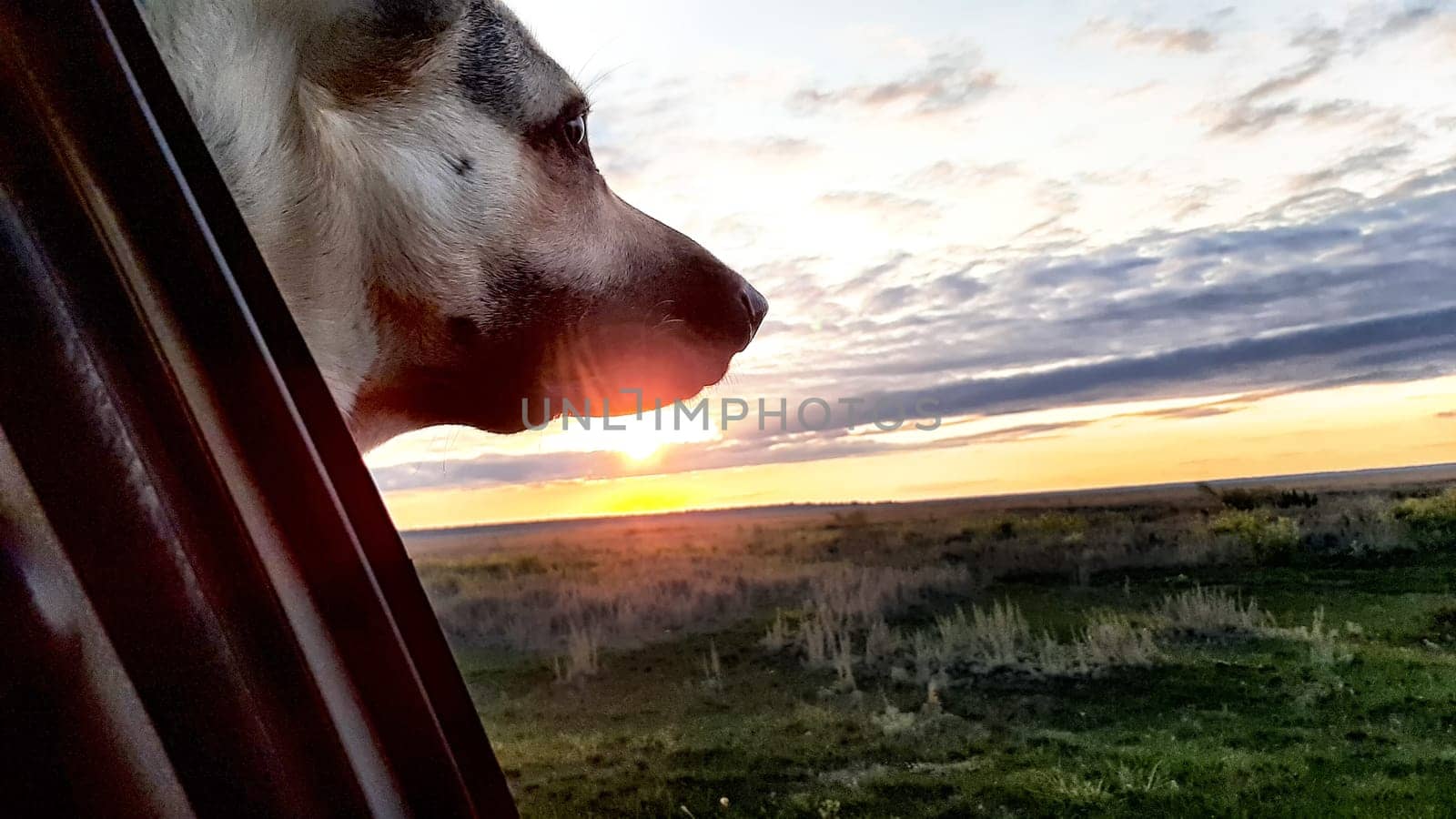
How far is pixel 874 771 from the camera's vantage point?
6.82ft

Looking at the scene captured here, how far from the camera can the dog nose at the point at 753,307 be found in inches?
43.3

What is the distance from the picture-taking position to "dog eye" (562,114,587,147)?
963 mm

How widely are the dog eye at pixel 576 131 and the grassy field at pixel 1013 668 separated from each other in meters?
1.48

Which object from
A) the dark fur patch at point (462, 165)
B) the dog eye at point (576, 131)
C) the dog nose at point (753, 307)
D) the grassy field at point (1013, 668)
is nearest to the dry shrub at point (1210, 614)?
the grassy field at point (1013, 668)

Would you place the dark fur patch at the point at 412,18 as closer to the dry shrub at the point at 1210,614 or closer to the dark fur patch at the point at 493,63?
the dark fur patch at the point at 493,63

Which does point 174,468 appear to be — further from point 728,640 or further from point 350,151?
point 728,640

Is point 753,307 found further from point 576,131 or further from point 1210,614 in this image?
point 1210,614

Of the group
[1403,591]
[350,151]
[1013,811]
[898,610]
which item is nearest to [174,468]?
[350,151]

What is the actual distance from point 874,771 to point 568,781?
719 millimetres

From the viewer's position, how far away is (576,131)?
3.21ft

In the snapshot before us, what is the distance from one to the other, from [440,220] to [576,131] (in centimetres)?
25

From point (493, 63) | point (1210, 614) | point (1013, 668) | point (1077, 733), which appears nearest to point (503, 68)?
point (493, 63)

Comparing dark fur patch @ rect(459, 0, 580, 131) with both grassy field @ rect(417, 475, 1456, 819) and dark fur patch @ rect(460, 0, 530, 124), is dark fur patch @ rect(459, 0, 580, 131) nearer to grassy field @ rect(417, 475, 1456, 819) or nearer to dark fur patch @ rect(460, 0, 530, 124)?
dark fur patch @ rect(460, 0, 530, 124)

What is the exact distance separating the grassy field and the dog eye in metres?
1.48
